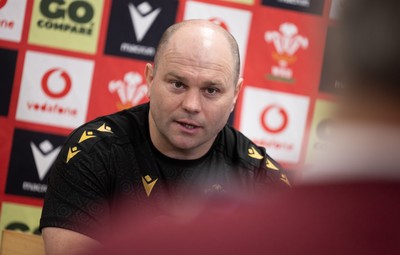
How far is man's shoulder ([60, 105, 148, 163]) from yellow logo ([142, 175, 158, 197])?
124mm

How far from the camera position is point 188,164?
213cm

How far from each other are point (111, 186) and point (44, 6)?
3.84ft

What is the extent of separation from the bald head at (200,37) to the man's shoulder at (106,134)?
0.20 m

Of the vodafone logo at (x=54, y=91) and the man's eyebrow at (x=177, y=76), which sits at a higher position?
the man's eyebrow at (x=177, y=76)

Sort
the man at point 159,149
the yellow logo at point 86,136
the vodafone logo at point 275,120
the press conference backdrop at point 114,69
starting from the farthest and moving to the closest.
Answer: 1. the vodafone logo at point 275,120
2. the press conference backdrop at point 114,69
3. the yellow logo at point 86,136
4. the man at point 159,149

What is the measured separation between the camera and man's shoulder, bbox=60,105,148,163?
6.60ft

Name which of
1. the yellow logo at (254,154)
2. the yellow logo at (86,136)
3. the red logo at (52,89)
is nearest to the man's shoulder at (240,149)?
the yellow logo at (254,154)

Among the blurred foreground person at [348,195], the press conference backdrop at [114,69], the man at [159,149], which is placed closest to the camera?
the blurred foreground person at [348,195]

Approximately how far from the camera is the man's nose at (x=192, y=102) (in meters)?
1.99

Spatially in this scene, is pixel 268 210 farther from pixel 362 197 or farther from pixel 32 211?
pixel 32 211

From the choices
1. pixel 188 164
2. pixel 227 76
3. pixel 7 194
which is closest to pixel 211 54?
pixel 227 76

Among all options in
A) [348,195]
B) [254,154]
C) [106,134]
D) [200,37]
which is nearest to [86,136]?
[106,134]

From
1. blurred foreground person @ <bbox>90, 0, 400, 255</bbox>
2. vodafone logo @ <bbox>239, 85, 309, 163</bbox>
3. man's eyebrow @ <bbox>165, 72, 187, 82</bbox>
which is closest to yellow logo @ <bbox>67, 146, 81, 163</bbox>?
man's eyebrow @ <bbox>165, 72, 187, 82</bbox>

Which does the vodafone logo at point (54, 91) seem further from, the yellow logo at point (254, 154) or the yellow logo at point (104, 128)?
the yellow logo at point (254, 154)
